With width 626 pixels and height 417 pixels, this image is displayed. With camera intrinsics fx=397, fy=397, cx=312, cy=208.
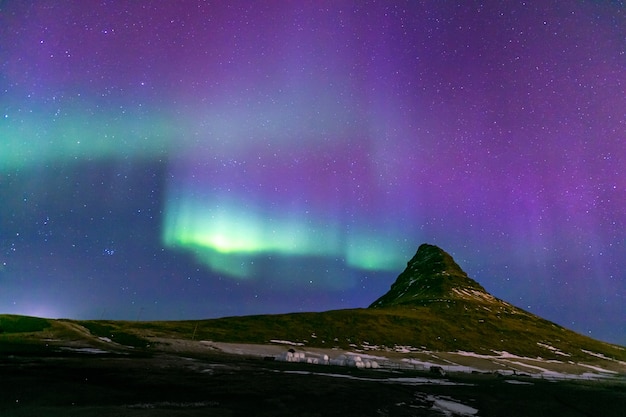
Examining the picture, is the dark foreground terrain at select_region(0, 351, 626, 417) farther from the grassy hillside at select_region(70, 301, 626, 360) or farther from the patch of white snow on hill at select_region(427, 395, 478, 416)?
the grassy hillside at select_region(70, 301, 626, 360)

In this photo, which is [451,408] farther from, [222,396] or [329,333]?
[329,333]

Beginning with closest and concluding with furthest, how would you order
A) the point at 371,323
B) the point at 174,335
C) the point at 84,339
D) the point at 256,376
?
the point at 256,376 < the point at 84,339 < the point at 174,335 < the point at 371,323

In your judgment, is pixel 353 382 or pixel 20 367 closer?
pixel 20 367

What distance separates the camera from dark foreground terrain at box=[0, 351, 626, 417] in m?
30.2

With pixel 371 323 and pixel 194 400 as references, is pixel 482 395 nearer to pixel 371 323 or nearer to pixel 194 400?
pixel 194 400

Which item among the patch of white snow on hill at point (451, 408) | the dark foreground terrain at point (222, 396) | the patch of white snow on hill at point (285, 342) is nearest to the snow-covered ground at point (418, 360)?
the patch of white snow on hill at point (285, 342)

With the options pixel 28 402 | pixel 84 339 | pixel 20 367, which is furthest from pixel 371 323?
pixel 28 402

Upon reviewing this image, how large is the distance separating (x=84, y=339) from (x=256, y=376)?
76353 mm

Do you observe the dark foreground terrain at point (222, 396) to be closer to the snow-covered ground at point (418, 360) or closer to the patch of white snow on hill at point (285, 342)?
the snow-covered ground at point (418, 360)

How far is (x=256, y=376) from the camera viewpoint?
55844mm

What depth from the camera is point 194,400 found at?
114 feet

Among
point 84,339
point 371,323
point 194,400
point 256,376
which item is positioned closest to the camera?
point 194,400

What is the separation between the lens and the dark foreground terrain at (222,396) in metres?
30.2

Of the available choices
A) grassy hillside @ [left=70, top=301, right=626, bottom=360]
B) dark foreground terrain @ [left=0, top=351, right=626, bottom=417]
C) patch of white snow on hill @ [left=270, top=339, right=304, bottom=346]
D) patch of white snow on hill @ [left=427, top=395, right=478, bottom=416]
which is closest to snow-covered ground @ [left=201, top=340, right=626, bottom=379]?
patch of white snow on hill @ [left=270, top=339, right=304, bottom=346]
